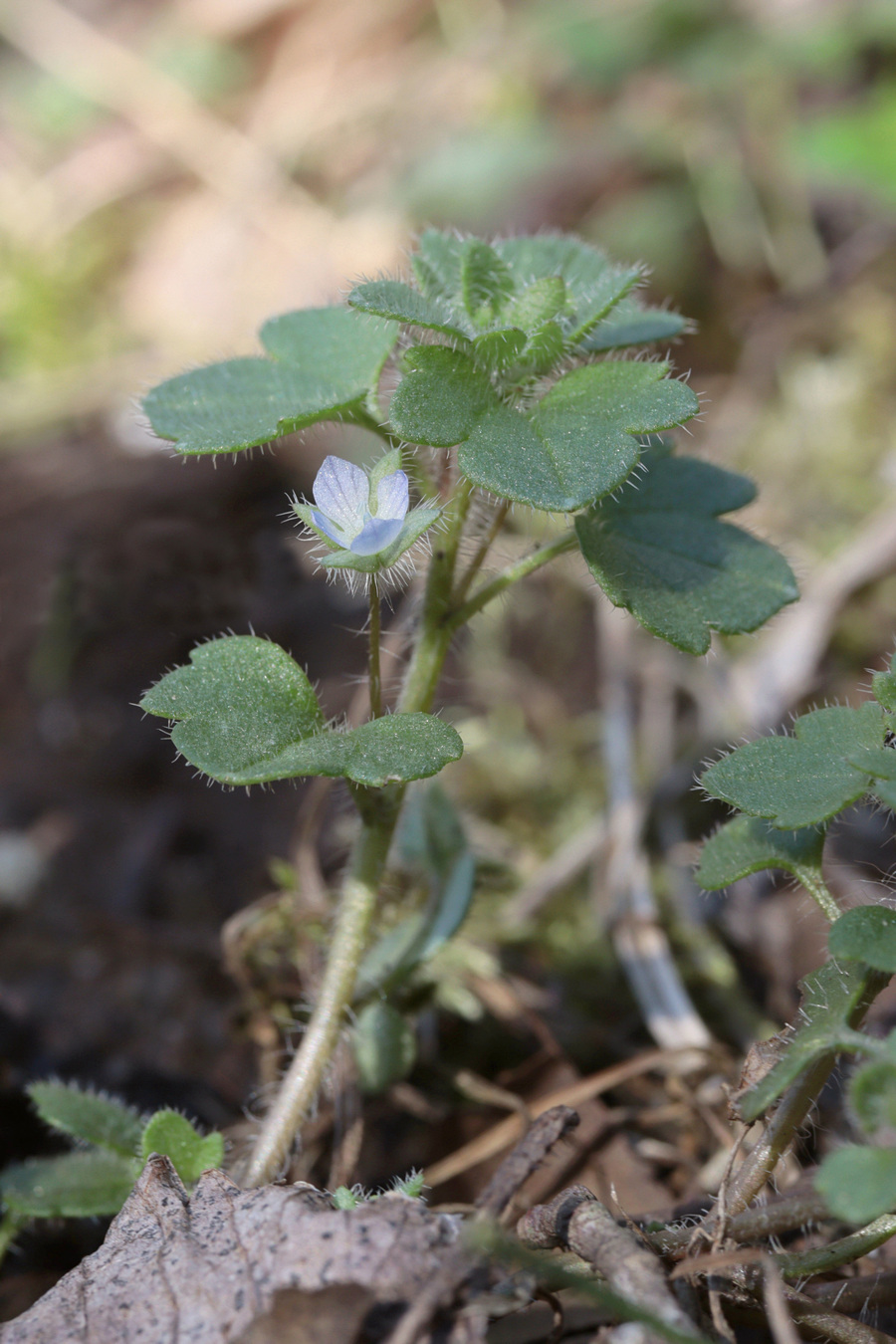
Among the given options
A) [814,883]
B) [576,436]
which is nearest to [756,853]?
[814,883]

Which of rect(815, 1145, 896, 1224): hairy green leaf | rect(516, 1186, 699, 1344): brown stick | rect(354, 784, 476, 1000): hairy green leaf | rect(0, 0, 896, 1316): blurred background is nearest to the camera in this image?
rect(815, 1145, 896, 1224): hairy green leaf

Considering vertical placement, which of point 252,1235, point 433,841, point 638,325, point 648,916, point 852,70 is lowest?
point 252,1235

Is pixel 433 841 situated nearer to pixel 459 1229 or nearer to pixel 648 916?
pixel 648 916

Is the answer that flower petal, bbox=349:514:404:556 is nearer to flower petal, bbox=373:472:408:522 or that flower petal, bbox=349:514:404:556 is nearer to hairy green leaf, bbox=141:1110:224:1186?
flower petal, bbox=373:472:408:522

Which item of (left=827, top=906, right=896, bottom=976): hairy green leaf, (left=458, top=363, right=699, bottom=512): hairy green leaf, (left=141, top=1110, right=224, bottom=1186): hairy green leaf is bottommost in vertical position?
(left=141, top=1110, right=224, bottom=1186): hairy green leaf

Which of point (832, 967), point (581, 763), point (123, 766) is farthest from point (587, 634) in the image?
point (832, 967)

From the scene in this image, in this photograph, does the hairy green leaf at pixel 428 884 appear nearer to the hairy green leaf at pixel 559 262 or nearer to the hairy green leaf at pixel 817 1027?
the hairy green leaf at pixel 817 1027

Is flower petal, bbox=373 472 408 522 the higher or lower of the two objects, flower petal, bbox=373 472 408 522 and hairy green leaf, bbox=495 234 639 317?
the lower

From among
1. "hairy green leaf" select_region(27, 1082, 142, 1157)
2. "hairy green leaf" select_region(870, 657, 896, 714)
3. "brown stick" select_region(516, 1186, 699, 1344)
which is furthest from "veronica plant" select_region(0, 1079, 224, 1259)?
"hairy green leaf" select_region(870, 657, 896, 714)
